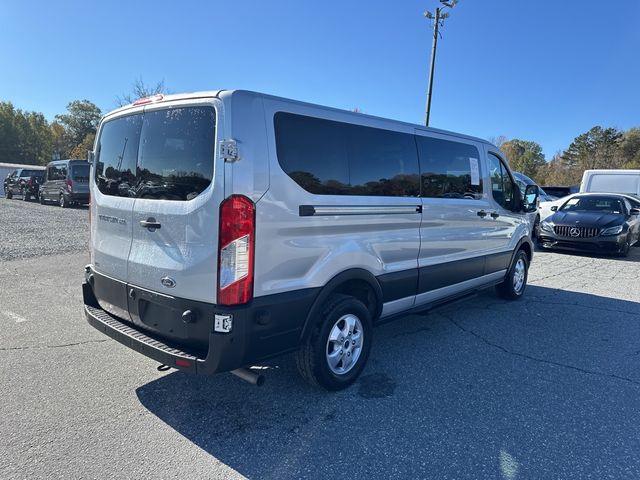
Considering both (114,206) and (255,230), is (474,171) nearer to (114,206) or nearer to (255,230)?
(255,230)

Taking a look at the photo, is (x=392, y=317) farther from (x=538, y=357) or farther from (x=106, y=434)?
(x=106, y=434)

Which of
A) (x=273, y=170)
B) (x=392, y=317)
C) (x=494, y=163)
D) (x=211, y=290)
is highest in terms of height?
(x=494, y=163)

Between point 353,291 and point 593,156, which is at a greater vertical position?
point 593,156

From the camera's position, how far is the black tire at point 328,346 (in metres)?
3.29

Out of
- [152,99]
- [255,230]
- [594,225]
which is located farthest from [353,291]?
[594,225]

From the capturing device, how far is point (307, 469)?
2.57 metres

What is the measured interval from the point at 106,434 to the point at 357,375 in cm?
190

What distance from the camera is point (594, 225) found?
34.1 feet

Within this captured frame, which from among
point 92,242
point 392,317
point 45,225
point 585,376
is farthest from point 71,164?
point 585,376

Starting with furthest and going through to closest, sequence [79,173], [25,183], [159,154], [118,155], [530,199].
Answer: [25,183], [79,173], [530,199], [118,155], [159,154]

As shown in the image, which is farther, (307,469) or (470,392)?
(470,392)

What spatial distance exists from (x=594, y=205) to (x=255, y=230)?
11817mm

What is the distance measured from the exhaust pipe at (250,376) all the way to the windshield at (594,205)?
1132cm

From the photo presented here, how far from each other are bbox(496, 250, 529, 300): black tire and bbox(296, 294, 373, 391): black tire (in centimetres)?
351
